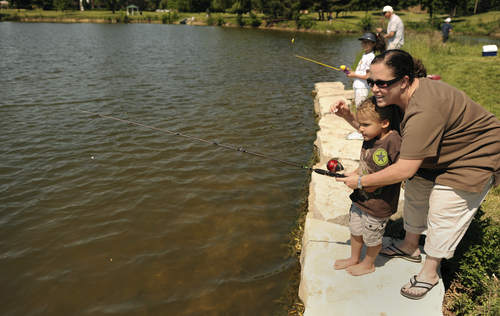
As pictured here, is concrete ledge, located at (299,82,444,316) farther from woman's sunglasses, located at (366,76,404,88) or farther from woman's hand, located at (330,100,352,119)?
woman's sunglasses, located at (366,76,404,88)

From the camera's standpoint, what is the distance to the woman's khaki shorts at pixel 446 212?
2555mm

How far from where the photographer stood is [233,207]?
17.8 feet

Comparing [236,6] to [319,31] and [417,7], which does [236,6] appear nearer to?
[319,31]

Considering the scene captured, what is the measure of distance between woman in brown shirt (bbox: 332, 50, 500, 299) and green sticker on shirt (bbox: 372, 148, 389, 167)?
220 mm

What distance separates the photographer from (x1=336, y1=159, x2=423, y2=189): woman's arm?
233 centimetres

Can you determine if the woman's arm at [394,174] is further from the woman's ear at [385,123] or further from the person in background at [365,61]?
the person in background at [365,61]

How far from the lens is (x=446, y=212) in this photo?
8.55 ft

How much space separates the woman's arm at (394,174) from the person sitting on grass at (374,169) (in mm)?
92

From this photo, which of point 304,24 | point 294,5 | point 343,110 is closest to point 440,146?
point 343,110

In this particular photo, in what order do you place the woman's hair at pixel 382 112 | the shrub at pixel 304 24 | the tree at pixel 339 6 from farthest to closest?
the tree at pixel 339 6, the shrub at pixel 304 24, the woman's hair at pixel 382 112

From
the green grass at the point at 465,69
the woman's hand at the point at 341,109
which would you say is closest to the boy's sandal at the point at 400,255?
the woman's hand at the point at 341,109

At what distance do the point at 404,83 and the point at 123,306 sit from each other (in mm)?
3471

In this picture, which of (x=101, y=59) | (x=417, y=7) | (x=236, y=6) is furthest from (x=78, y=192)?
(x=417, y=7)

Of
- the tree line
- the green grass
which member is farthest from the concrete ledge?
the tree line
